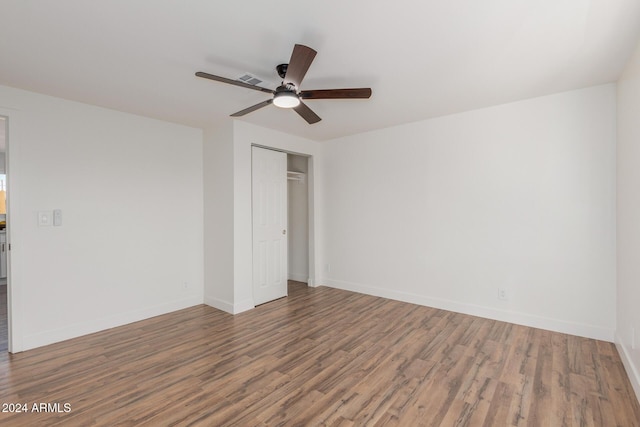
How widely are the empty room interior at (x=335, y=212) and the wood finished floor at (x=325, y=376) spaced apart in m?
0.02

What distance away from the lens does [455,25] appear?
1.84 m

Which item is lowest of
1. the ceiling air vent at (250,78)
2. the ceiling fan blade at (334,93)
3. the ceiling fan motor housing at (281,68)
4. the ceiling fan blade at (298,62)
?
the ceiling fan blade at (334,93)

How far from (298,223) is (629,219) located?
13.5 feet

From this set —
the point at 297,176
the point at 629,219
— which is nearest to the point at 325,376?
the point at 629,219

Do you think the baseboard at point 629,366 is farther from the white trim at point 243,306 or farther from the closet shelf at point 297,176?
the closet shelf at point 297,176

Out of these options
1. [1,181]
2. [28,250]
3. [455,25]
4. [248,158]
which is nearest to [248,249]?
[248,158]

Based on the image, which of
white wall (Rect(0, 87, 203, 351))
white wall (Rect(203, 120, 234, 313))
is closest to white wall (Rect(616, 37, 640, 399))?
white wall (Rect(203, 120, 234, 313))

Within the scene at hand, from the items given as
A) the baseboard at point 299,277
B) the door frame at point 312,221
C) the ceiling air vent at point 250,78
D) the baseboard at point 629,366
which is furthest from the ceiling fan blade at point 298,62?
the baseboard at point 299,277

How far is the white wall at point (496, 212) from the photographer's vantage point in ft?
9.36

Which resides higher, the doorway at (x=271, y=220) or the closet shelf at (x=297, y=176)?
the closet shelf at (x=297, y=176)

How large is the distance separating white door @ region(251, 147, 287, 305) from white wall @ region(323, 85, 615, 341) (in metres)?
1.01

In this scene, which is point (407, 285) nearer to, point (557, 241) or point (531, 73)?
point (557, 241)

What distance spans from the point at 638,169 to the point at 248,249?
12.1ft

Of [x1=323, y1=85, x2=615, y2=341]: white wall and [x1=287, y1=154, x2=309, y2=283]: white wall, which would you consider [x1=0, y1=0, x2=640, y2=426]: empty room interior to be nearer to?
[x1=323, y1=85, x2=615, y2=341]: white wall
